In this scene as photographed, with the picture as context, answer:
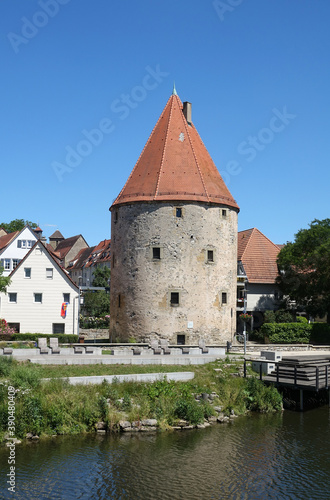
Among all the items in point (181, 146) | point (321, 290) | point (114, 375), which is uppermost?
point (181, 146)

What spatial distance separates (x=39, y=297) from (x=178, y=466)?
2873cm

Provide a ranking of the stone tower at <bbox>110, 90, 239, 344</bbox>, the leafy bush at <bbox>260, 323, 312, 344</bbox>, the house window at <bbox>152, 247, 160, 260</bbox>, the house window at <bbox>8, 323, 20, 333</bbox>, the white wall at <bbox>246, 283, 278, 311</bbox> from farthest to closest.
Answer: the white wall at <bbox>246, 283, 278, 311</bbox>
the house window at <bbox>8, 323, 20, 333</bbox>
the leafy bush at <bbox>260, 323, 312, 344</bbox>
the house window at <bbox>152, 247, 160, 260</bbox>
the stone tower at <bbox>110, 90, 239, 344</bbox>

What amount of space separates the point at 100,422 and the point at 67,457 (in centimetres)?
293

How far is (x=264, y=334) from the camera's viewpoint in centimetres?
4281

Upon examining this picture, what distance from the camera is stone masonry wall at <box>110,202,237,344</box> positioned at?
39062 mm

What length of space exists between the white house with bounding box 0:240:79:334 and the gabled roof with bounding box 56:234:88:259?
66.1 m

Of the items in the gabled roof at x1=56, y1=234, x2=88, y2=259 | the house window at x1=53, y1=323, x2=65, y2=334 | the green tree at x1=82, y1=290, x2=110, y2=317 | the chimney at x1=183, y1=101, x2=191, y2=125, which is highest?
the chimney at x1=183, y1=101, x2=191, y2=125

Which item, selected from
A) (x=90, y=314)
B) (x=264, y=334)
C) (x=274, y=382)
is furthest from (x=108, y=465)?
(x=90, y=314)

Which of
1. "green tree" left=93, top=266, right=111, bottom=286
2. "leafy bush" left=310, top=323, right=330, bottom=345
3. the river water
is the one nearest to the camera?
the river water

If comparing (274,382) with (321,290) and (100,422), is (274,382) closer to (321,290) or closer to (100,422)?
(100,422)

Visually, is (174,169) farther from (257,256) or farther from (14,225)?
(14,225)

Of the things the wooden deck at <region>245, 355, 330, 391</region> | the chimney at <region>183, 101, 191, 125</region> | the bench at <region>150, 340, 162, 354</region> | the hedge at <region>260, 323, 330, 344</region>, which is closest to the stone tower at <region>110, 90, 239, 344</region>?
the hedge at <region>260, 323, 330, 344</region>

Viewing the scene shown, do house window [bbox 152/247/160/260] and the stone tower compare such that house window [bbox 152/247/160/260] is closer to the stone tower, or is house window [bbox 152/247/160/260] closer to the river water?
the stone tower

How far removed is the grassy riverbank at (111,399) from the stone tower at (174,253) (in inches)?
531
